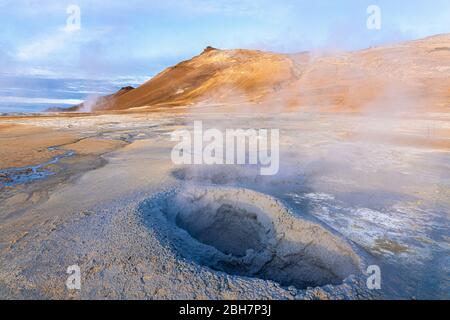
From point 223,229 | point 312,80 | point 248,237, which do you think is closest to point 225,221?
point 223,229

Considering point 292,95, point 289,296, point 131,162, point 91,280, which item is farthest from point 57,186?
point 292,95

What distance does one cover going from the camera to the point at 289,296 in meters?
1.89

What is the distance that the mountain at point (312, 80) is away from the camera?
17266 millimetres

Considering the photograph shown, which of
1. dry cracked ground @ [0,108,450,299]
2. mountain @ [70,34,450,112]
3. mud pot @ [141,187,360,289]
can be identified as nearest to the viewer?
dry cracked ground @ [0,108,450,299]

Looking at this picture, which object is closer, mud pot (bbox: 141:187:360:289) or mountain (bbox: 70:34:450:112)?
mud pot (bbox: 141:187:360:289)

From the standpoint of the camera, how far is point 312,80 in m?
22.9

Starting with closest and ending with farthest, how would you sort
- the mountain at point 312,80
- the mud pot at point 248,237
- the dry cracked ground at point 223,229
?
1. the dry cracked ground at point 223,229
2. the mud pot at point 248,237
3. the mountain at point 312,80

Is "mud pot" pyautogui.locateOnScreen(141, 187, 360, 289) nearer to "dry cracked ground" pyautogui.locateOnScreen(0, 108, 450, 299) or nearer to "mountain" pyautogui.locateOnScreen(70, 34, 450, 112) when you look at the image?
"dry cracked ground" pyautogui.locateOnScreen(0, 108, 450, 299)

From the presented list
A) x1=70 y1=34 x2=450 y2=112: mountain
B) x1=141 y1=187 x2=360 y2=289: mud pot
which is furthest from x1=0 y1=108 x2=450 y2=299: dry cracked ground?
x1=70 y1=34 x2=450 y2=112: mountain

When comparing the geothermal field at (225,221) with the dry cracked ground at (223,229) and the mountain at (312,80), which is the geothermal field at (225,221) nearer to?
the dry cracked ground at (223,229)

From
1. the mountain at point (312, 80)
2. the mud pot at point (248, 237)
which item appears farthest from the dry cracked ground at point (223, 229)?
the mountain at point (312, 80)

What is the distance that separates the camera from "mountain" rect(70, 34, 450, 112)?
1727cm

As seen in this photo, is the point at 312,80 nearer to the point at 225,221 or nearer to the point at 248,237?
the point at 225,221
